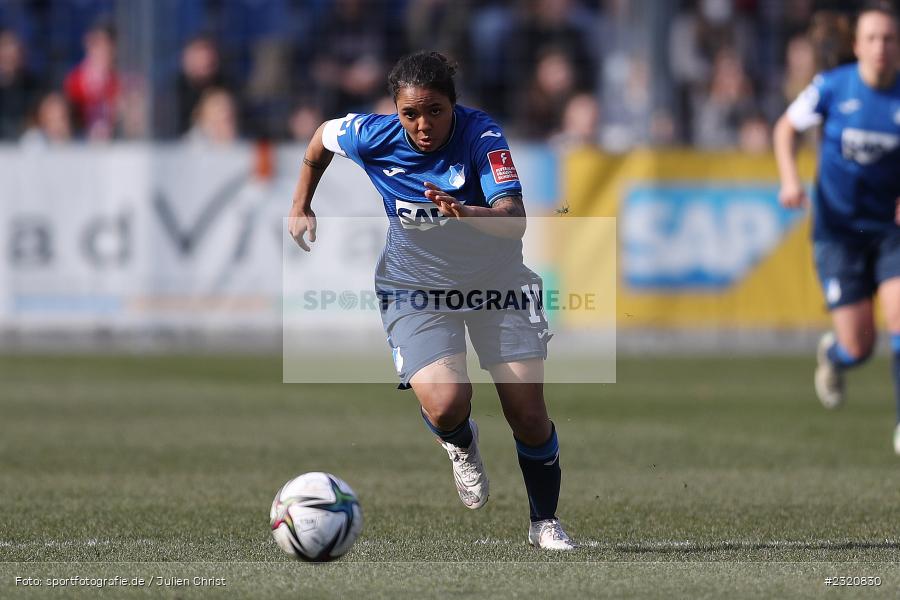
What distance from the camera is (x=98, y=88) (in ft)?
56.1

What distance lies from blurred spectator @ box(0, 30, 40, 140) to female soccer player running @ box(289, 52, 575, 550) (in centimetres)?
1176

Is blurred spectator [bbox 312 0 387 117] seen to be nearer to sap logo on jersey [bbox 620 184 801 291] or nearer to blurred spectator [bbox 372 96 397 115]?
blurred spectator [bbox 372 96 397 115]

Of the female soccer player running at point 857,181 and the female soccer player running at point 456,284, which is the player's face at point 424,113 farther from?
the female soccer player running at point 857,181

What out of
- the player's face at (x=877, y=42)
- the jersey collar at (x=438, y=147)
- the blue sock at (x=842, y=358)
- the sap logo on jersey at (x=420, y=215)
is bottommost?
the blue sock at (x=842, y=358)

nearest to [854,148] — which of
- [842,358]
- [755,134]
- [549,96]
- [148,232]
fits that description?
[842,358]

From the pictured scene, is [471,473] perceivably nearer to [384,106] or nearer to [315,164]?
[315,164]

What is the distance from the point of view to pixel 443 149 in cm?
611

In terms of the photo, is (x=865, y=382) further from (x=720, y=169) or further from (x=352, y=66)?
(x=352, y=66)

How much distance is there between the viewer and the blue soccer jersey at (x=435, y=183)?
6.06 m

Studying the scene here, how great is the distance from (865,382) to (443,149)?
27.7 ft

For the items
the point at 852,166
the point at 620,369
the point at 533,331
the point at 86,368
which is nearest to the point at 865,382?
the point at 620,369

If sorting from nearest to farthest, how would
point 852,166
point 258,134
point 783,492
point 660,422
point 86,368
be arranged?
point 783,492 → point 852,166 → point 660,422 → point 86,368 → point 258,134

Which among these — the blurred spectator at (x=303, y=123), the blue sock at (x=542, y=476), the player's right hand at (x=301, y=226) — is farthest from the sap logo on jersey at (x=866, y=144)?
the blurred spectator at (x=303, y=123)

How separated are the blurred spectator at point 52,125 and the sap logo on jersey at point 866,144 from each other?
10.0 meters
